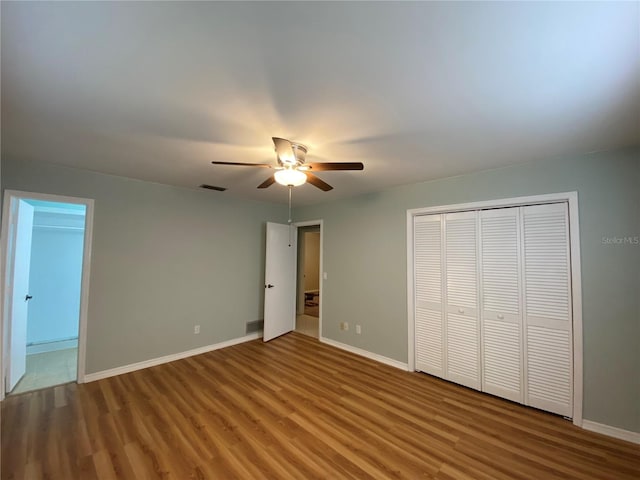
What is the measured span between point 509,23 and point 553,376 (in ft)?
9.58

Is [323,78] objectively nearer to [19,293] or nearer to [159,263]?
[159,263]

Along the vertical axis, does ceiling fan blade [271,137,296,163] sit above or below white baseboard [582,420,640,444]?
above

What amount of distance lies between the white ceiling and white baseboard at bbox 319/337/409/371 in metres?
2.66

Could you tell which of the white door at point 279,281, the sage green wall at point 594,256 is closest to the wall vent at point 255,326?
the white door at point 279,281

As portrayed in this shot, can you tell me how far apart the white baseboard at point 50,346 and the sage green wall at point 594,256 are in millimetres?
4825

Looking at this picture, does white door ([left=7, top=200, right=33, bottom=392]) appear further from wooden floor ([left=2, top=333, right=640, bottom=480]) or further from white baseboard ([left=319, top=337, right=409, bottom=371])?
white baseboard ([left=319, top=337, right=409, bottom=371])

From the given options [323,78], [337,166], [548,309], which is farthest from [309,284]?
[323,78]

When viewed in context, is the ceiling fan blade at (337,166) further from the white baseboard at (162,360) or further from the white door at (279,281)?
the white baseboard at (162,360)

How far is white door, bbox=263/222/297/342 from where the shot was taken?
4457mm

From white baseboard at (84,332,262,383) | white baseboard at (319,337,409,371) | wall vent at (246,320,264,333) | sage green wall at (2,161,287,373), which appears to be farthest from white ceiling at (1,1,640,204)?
wall vent at (246,320,264,333)

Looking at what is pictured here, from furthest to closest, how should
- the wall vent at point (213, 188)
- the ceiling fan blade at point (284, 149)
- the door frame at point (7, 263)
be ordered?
the wall vent at point (213, 188) → the door frame at point (7, 263) → the ceiling fan blade at point (284, 149)

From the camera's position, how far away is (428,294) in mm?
3309

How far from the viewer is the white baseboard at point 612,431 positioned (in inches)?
82.4

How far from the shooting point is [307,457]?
1933mm
